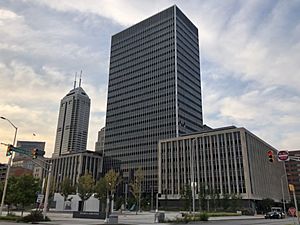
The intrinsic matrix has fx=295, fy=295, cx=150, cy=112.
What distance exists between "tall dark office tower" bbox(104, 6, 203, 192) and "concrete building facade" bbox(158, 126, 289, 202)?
2186 cm

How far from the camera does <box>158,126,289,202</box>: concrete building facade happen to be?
100938mm

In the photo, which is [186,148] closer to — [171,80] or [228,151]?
[228,151]

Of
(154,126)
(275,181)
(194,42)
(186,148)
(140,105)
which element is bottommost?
(275,181)

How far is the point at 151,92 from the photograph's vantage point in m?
158

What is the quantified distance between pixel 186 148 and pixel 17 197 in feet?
263

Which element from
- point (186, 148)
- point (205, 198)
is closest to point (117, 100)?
point (186, 148)

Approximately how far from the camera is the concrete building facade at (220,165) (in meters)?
101

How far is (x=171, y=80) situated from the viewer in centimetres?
15062

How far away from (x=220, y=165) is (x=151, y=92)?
64.5 m

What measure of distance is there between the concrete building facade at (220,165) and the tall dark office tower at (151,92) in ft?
71.7

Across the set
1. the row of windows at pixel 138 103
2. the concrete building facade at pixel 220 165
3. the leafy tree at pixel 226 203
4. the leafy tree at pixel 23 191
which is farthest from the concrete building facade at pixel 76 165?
the leafy tree at pixel 23 191

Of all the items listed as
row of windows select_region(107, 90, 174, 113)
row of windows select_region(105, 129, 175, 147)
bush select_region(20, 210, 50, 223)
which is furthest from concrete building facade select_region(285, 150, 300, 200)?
bush select_region(20, 210, 50, 223)

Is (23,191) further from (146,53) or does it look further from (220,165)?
(146,53)

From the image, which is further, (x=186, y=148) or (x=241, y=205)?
(x=186, y=148)
